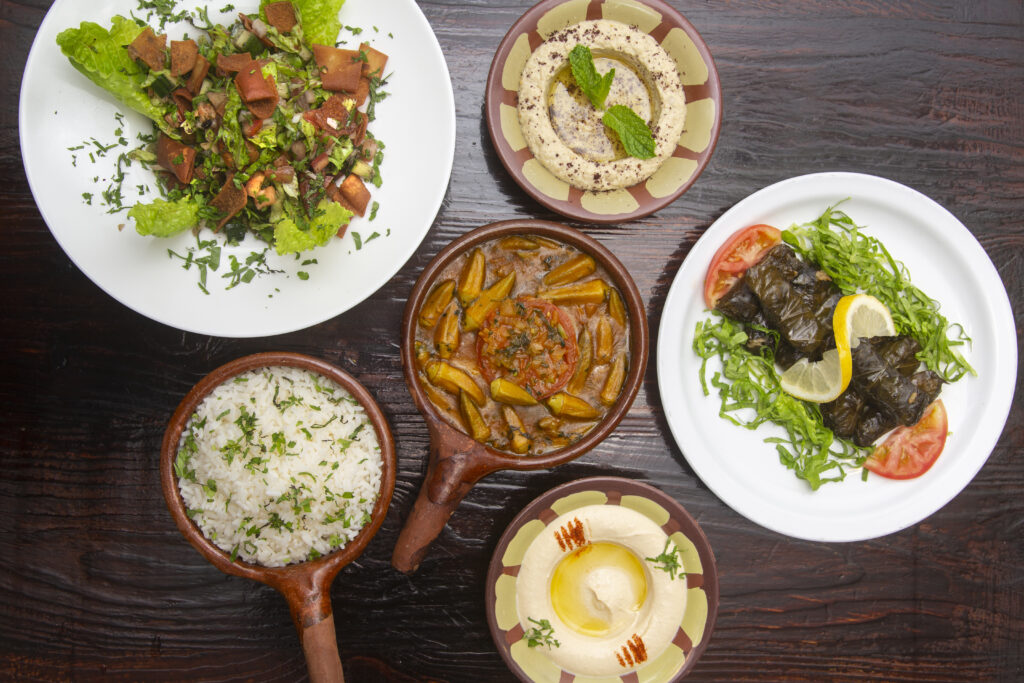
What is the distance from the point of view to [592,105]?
2.25 m

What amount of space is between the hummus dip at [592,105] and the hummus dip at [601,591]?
1.15 m

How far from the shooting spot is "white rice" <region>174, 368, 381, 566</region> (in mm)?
2053

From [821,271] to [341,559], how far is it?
188cm

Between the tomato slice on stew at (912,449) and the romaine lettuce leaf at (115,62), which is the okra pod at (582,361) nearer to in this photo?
the tomato slice on stew at (912,449)

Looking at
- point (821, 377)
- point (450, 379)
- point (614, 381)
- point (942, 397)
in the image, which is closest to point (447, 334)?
point (450, 379)

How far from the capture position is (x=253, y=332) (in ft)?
6.43

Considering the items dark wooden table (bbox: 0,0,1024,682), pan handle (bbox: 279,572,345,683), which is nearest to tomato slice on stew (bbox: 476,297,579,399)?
dark wooden table (bbox: 0,0,1024,682)

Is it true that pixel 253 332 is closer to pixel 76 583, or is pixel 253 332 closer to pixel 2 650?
pixel 76 583

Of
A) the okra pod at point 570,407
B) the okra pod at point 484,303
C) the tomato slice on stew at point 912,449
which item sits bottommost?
the tomato slice on stew at point 912,449

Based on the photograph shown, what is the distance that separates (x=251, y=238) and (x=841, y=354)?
76.2 inches

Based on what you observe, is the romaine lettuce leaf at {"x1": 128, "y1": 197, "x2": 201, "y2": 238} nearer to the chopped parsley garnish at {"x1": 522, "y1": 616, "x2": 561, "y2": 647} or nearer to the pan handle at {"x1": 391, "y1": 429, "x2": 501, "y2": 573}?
the pan handle at {"x1": 391, "y1": 429, "x2": 501, "y2": 573}

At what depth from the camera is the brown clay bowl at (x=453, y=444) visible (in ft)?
6.43

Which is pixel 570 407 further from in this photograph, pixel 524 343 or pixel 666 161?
pixel 666 161

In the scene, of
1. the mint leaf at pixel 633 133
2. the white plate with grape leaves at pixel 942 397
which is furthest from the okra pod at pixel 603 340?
the mint leaf at pixel 633 133
